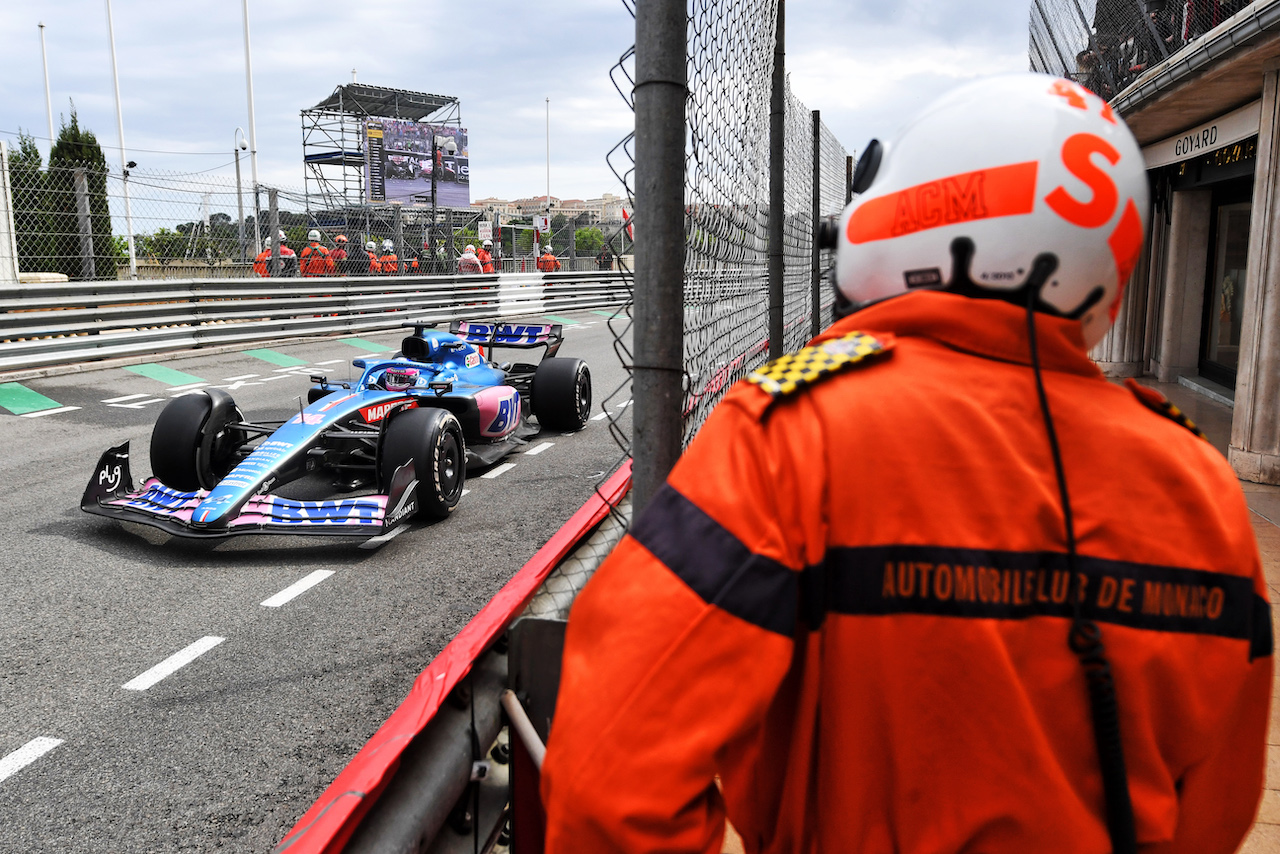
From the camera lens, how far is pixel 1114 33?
30.2 ft

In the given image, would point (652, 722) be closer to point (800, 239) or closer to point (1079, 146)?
point (1079, 146)

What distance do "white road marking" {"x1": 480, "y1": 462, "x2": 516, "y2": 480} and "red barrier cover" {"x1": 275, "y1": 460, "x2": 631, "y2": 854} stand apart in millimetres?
4234

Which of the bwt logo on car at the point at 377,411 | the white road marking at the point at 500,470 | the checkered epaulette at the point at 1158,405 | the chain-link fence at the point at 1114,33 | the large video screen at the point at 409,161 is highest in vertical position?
the large video screen at the point at 409,161

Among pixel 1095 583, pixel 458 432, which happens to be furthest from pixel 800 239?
pixel 1095 583

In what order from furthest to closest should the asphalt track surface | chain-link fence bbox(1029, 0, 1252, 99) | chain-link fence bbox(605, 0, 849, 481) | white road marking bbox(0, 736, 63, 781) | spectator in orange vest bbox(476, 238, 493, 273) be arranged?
spectator in orange vest bbox(476, 238, 493, 273), chain-link fence bbox(1029, 0, 1252, 99), white road marking bbox(0, 736, 63, 781), the asphalt track surface, chain-link fence bbox(605, 0, 849, 481)

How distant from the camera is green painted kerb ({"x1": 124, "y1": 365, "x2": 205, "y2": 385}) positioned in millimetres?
9932

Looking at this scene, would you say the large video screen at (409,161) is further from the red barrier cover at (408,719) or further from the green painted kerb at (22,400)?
the red barrier cover at (408,719)

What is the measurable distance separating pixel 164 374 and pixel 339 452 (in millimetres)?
5881

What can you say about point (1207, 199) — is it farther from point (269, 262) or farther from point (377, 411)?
point (269, 262)

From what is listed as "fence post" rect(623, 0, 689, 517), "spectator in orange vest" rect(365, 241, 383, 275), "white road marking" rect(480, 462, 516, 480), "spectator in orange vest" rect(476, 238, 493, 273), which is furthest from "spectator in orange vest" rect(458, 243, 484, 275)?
"fence post" rect(623, 0, 689, 517)

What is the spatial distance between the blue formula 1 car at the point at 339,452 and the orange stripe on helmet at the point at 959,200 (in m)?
3.78

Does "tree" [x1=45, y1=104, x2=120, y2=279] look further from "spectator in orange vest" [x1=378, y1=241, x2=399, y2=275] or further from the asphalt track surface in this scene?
"spectator in orange vest" [x1=378, y1=241, x2=399, y2=275]

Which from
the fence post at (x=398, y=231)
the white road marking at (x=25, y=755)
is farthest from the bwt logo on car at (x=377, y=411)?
the fence post at (x=398, y=231)

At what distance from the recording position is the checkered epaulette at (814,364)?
0.92 m
